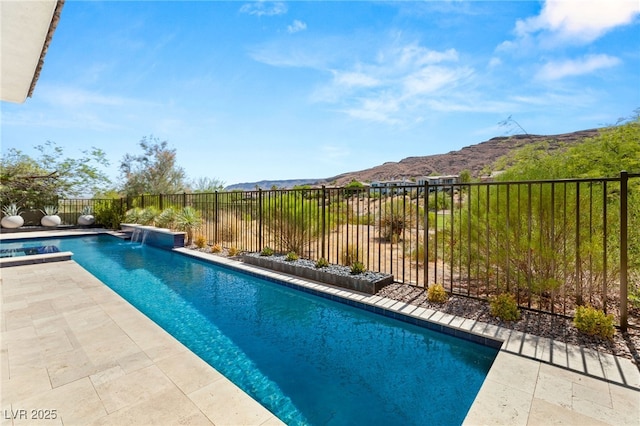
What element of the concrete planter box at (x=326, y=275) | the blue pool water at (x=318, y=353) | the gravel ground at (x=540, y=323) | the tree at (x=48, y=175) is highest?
the tree at (x=48, y=175)

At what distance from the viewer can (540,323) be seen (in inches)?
140

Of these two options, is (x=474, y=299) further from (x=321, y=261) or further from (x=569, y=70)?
(x=569, y=70)

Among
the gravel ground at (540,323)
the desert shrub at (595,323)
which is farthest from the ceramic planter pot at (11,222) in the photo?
the desert shrub at (595,323)

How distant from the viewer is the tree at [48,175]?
45.6 feet

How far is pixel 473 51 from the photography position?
9594 millimetres

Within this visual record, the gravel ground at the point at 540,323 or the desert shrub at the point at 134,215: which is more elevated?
the desert shrub at the point at 134,215

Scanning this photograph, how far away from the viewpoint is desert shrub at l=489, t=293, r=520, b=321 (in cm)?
364

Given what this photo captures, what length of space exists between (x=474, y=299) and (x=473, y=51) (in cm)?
871

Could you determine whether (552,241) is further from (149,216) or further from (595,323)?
(149,216)

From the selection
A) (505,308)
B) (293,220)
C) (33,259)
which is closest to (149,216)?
(33,259)

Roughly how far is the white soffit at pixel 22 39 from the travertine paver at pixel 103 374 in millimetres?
2920

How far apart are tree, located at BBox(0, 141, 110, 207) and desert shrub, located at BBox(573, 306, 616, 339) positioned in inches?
766

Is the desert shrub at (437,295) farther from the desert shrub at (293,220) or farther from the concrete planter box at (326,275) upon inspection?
the desert shrub at (293,220)

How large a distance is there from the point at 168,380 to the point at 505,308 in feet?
12.2
